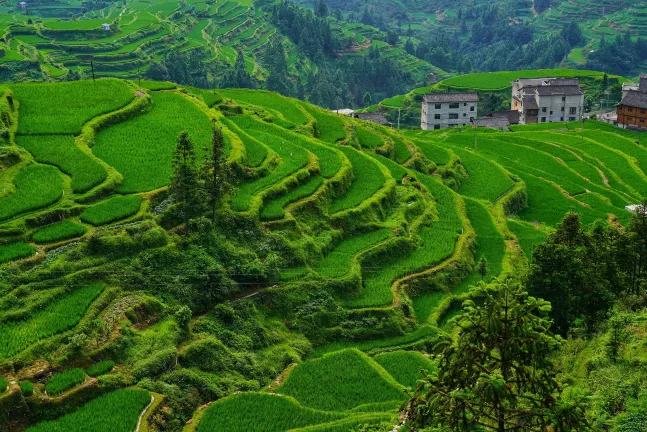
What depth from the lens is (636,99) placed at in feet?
204

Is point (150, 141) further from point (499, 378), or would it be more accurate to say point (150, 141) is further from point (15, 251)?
point (499, 378)

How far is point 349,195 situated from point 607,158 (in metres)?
28.4

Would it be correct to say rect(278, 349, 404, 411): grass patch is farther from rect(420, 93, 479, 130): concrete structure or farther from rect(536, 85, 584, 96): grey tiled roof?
rect(536, 85, 584, 96): grey tiled roof

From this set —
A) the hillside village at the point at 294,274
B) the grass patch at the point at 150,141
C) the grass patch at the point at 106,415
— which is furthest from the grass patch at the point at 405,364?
the grass patch at the point at 150,141

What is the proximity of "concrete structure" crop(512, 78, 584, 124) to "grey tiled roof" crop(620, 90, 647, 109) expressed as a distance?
5843 mm

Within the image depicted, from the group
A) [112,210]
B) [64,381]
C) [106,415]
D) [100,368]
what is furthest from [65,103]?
[106,415]

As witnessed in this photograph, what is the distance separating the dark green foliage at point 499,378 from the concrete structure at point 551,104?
6232 centimetres

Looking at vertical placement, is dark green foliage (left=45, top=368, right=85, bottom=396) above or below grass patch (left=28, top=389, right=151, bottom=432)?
above

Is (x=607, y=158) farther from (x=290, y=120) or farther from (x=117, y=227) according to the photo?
(x=117, y=227)

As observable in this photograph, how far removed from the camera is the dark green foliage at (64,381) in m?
15.8

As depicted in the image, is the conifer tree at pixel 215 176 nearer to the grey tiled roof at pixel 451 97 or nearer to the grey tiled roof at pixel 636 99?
the grey tiled roof at pixel 451 97

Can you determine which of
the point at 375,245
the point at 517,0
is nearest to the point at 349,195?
the point at 375,245

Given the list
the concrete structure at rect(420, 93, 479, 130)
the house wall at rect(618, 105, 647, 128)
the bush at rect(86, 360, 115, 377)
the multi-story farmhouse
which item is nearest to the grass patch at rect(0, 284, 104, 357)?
Answer: the bush at rect(86, 360, 115, 377)

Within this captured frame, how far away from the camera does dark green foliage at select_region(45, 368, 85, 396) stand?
51.7 feet
